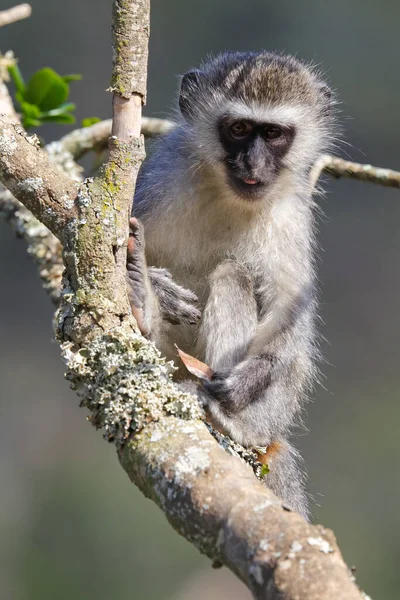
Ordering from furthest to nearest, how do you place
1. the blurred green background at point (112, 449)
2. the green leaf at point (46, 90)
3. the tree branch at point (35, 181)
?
the blurred green background at point (112, 449)
the green leaf at point (46, 90)
the tree branch at point (35, 181)

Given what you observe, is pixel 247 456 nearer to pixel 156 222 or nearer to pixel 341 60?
Answer: pixel 156 222

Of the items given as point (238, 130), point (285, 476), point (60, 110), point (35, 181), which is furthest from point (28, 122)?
point (285, 476)

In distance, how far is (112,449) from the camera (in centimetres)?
891

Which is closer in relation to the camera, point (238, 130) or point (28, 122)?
point (238, 130)

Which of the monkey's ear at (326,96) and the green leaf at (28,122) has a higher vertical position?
the monkey's ear at (326,96)

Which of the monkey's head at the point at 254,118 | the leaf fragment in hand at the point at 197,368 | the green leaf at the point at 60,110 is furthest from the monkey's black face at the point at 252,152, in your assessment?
the green leaf at the point at 60,110

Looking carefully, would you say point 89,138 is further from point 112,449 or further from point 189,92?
point 112,449


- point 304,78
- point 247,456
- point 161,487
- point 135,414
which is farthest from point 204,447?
point 304,78

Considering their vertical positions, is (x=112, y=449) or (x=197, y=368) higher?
(x=197, y=368)

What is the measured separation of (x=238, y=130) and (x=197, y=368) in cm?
120

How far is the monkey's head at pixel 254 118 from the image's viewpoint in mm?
3881

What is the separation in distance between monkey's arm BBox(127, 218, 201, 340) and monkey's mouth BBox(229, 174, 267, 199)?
0.51 m

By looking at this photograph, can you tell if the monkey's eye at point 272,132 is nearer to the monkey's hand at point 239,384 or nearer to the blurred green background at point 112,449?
the monkey's hand at point 239,384

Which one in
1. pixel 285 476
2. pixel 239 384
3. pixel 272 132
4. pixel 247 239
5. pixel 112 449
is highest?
pixel 272 132
